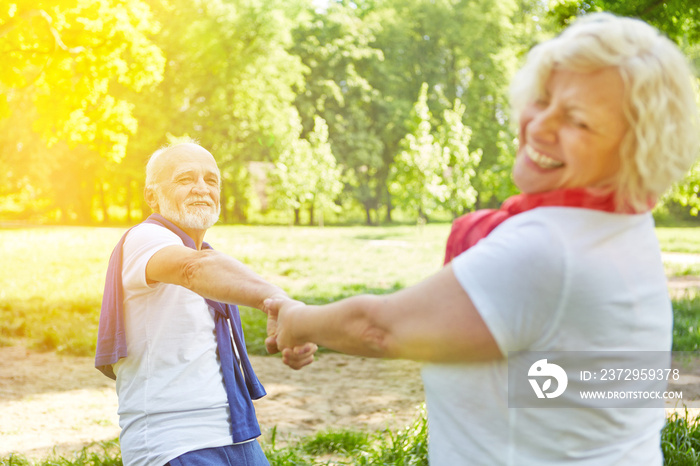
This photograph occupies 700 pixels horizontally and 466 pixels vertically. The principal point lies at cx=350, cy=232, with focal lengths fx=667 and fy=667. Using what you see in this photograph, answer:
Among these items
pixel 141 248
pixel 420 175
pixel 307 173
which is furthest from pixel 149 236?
pixel 307 173

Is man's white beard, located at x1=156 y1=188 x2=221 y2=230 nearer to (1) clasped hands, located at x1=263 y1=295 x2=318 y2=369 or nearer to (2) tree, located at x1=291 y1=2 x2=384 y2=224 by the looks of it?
(1) clasped hands, located at x1=263 y1=295 x2=318 y2=369

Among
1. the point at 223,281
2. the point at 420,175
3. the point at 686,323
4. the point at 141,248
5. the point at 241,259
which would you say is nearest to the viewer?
the point at 223,281

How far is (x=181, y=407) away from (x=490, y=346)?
1502 mm

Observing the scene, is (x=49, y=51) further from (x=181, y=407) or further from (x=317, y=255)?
(x=317, y=255)

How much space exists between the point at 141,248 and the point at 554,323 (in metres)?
1.62

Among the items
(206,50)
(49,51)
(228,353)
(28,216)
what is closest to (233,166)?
(206,50)

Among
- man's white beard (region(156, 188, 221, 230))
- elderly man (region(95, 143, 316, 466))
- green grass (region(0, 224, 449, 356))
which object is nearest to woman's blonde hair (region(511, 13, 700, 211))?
elderly man (region(95, 143, 316, 466))

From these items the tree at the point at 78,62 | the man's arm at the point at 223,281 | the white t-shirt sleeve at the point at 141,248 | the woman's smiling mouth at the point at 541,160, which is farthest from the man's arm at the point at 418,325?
the tree at the point at 78,62

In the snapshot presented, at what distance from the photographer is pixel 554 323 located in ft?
3.88

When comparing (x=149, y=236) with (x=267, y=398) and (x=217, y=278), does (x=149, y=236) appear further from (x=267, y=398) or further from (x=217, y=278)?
(x=267, y=398)

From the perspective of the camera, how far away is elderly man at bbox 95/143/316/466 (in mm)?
2301

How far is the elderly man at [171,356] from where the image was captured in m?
2.30

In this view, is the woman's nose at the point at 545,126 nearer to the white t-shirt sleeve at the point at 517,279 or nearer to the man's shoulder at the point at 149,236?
the white t-shirt sleeve at the point at 517,279

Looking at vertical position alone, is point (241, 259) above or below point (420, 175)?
below
